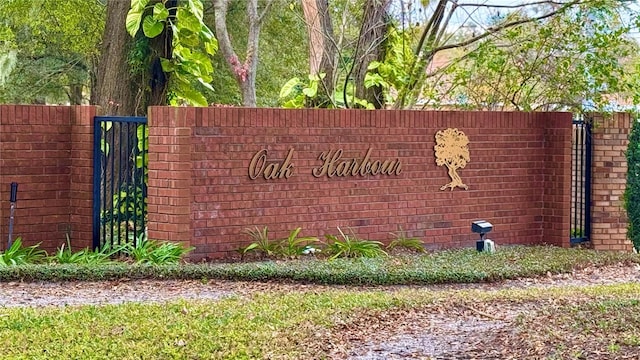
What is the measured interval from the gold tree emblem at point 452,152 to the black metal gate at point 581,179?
6.90 feet

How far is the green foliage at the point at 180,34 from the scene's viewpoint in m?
15.1

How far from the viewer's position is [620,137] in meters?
16.4

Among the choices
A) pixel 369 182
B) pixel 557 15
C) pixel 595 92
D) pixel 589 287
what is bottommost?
pixel 589 287

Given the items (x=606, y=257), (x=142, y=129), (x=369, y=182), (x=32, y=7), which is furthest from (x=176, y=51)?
(x=32, y=7)

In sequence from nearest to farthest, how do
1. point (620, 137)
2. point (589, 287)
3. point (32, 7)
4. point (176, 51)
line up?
point (589, 287) → point (176, 51) → point (620, 137) → point (32, 7)

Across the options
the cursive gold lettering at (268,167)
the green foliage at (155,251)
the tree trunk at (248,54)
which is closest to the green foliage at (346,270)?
the green foliage at (155,251)

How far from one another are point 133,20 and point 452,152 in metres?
4.90

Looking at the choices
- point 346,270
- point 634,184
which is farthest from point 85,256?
point 634,184

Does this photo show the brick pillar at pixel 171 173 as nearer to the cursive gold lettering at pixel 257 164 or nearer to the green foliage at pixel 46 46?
the cursive gold lettering at pixel 257 164

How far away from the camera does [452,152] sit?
15.2 metres

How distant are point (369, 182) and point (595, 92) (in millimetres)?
4226

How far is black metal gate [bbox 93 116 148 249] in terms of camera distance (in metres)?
13.2

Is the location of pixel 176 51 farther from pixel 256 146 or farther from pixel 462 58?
pixel 462 58

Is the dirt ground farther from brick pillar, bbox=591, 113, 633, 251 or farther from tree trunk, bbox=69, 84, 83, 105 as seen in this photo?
tree trunk, bbox=69, 84, 83, 105
